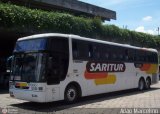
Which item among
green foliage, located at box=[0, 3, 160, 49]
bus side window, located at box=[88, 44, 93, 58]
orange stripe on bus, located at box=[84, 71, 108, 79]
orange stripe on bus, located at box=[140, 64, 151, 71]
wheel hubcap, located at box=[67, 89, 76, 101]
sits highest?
green foliage, located at box=[0, 3, 160, 49]

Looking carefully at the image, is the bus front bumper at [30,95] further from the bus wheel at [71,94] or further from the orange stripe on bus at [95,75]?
the orange stripe on bus at [95,75]

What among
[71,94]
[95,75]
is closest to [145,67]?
[95,75]

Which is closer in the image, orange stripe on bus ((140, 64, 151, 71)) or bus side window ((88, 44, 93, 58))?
bus side window ((88, 44, 93, 58))

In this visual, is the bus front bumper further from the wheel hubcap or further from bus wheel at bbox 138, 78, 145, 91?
bus wheel at bbox 138, 78, 145, 91

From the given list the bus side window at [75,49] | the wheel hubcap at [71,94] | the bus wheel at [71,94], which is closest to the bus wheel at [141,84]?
the bus wheel at [71,94]

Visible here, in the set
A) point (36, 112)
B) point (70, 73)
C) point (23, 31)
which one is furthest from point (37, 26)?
point (36, 112)

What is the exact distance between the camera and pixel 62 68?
13.2 m

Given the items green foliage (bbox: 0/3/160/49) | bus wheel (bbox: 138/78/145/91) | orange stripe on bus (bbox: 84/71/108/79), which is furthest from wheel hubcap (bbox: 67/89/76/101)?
bus wheel (bbox: 138/78/145/91)

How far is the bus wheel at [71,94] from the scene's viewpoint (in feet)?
44.7

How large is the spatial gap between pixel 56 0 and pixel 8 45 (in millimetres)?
6954

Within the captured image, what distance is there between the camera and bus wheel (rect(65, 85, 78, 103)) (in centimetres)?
1361

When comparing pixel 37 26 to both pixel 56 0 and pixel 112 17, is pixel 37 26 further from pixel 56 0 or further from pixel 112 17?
pixel 112 17

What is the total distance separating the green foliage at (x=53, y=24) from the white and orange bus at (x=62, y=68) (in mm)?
5335

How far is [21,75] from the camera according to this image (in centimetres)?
1308
